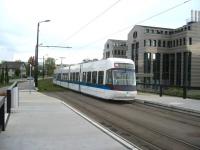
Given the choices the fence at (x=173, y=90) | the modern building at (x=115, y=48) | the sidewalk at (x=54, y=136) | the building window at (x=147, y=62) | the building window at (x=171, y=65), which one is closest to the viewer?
the sidewalk at (x=54, y=136)

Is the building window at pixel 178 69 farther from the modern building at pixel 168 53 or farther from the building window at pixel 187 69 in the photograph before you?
the building window at pixel 187 69

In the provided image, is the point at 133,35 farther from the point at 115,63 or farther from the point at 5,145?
the point at 5,145

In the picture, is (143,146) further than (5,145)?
Yes

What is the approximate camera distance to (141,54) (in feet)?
281

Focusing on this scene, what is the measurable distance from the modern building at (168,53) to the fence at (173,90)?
44.5 m

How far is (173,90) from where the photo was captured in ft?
101

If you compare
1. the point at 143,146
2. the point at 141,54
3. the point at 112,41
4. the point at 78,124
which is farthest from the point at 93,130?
the point at 112,41

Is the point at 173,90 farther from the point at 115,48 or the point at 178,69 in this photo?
A: the point at 115,48

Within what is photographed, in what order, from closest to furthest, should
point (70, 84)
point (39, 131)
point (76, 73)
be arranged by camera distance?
point (39, 131)
point (76, 73)
point (70, 84)

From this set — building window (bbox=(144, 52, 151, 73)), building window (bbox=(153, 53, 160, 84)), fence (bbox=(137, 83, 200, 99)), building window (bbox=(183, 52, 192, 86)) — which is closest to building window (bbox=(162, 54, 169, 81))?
building window (bbox=(153, 53, 160, 84))

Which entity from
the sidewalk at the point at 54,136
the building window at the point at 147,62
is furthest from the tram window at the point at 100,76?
the building window at the point at 147,62

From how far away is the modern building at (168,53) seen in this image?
7962 centimetres

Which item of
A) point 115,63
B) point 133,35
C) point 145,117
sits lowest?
point 145,117

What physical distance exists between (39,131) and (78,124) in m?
2.17
